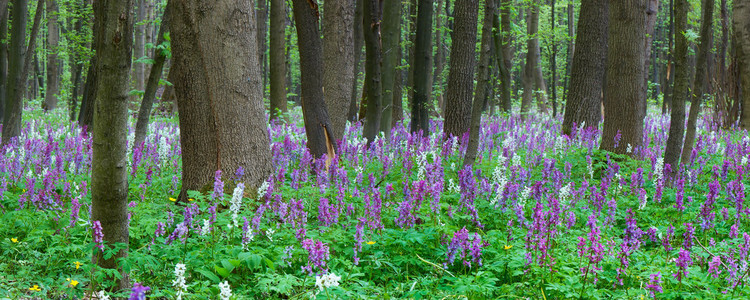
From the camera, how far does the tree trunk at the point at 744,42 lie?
466 inches

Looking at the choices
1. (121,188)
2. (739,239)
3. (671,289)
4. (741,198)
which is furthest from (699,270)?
(121,188)

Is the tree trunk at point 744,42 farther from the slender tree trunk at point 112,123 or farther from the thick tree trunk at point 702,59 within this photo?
the slender tree trunk at point 112,123

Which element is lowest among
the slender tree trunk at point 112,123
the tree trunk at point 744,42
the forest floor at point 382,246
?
the forest floor at point 382,246

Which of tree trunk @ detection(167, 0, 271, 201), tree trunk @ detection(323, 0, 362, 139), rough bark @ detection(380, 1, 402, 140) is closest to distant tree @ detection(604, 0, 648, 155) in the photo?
rough bark @ detection(380, 1, 402, 140)

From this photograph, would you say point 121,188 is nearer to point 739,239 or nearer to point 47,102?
point 739,239

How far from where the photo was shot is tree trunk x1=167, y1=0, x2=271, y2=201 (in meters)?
4.79

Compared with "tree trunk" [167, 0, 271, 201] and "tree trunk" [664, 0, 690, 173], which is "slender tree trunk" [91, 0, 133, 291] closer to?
"tree trunk" [167, 0, 271, 201]

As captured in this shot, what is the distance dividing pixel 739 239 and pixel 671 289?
124 centimetres

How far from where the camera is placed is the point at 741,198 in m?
4.45

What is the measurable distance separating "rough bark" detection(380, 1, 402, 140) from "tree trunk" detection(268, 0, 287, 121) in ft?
12.2

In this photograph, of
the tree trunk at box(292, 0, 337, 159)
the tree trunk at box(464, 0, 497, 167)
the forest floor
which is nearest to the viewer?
the forest floor

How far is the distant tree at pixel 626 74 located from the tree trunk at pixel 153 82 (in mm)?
5914

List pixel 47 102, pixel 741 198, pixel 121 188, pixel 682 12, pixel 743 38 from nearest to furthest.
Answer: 1. pixel 121 188
2. pixel 741 198
3. pixel 682 12
4. pixel 743 38
5. pixel 47 102

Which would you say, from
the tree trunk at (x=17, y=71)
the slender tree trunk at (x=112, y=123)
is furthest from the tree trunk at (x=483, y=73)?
the tree trunk at (x=17, y=71)
